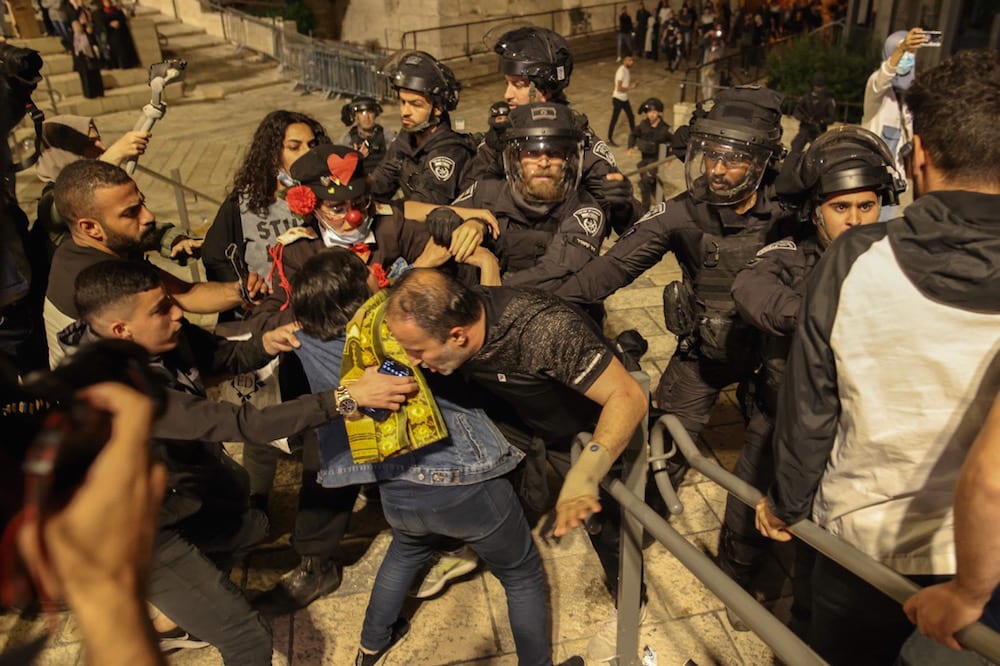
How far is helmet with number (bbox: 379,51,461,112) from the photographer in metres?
4.93

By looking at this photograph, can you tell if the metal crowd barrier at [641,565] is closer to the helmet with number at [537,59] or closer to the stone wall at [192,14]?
the helmet with number at [537,59]

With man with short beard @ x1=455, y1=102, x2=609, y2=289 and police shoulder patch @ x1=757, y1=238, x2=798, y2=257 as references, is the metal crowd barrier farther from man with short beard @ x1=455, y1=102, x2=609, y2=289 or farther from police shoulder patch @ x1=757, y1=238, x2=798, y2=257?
man with short beard @ x1=455, y1=102, x2=609, y2=289

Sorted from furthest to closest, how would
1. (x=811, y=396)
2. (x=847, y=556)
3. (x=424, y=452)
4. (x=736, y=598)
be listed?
(x=424, y=452) < (x=811, y=396) < (x=847, y=556) < (x=736, y=598)

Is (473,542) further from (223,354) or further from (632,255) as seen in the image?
(632,255)

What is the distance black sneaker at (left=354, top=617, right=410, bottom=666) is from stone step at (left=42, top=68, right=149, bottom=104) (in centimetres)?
1556

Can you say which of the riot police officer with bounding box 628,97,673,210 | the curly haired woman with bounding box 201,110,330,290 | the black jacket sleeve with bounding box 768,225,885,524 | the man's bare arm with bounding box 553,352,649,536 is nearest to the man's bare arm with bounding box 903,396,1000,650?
the black jacket sleeve with bounding box 768,225,885,524

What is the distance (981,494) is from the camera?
1552mm

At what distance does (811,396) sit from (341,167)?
2.27m

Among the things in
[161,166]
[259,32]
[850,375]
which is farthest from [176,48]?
[850,375]

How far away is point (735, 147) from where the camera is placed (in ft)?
11.9

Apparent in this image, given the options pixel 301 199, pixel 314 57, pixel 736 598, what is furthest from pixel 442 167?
pixel 314 57

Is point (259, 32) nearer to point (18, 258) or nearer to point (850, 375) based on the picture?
point (18, 258)

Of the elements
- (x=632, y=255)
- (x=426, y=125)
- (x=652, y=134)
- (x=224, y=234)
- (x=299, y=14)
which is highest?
(x=299, y=14)

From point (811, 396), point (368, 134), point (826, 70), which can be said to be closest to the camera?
point (811, 396)
